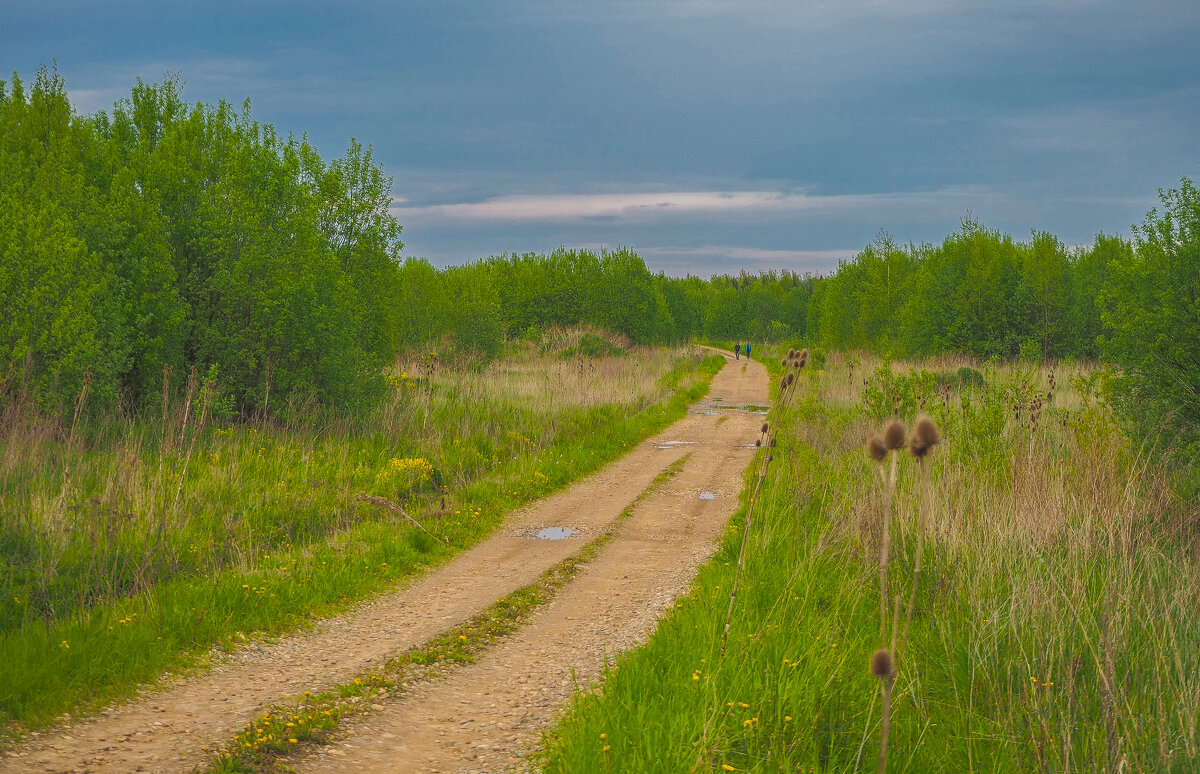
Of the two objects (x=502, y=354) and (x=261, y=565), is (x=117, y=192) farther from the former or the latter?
(x=502, y=354)

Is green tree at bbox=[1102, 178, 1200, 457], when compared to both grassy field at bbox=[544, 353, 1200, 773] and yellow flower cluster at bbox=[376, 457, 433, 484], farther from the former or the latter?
yellow flower cluster at bbox=[376, 457, 433, 484]

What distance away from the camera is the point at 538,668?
561 centimetres

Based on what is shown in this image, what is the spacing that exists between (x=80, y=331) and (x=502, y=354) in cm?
2209

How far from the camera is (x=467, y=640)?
6078 millimetres

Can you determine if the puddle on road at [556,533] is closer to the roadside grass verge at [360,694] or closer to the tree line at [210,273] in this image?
the roadside grass verge at [360,694]

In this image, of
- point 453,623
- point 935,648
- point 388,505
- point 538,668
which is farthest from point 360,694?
point 388,505

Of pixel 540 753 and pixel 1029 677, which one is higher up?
pixel 1029 677

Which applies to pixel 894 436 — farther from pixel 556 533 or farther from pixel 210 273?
pixel 210 273

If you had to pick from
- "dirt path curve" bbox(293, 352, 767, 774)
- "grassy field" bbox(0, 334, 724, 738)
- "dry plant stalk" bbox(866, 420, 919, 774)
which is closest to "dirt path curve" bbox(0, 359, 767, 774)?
"dirt path curve" bbox(293, 352, 767, 774)

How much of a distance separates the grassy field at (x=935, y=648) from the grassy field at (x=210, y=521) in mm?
2961

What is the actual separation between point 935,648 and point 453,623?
12.0 feet

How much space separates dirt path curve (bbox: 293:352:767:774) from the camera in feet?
14.1

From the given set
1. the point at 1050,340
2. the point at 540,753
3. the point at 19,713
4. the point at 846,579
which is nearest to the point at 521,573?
the point at 846,579

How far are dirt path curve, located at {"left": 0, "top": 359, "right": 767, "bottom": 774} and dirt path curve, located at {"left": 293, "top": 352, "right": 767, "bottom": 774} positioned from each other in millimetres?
25
